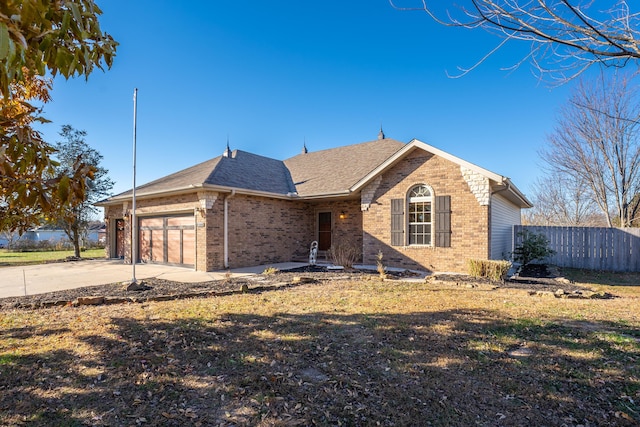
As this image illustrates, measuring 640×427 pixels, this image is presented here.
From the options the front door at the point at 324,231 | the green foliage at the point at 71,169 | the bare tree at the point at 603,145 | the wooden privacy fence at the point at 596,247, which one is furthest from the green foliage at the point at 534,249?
the green foliage at the point at 71,169

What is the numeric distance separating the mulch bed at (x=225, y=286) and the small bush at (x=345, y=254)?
91 cm

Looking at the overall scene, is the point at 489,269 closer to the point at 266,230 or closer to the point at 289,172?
the point at 266,230

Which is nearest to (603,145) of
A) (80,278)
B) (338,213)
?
(338,213)

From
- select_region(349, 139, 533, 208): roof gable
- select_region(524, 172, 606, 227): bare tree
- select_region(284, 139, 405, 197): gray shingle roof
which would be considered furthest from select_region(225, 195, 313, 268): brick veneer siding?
select_region(524, 172, 606, 227): bare tree

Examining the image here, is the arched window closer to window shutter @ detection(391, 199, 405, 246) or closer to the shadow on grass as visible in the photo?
window shutter @ detection(391, 199, 405, 246)

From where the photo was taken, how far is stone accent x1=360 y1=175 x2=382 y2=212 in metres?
11.9

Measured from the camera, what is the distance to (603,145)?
1462 cm

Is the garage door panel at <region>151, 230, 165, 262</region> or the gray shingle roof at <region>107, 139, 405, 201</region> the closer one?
the gray shingle roof at <region>107, 139, 405, 201</region>

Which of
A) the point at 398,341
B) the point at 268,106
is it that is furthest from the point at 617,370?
the point at 268,106

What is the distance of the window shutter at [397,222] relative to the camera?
36.9ft

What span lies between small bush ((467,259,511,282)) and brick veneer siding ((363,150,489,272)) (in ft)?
2.42

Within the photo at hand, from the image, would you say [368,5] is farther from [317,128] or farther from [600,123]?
[600,123]

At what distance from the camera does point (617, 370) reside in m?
3.42

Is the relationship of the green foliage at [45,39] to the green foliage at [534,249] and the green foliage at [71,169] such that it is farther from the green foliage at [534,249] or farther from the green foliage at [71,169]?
the green foliage at [71,169]
